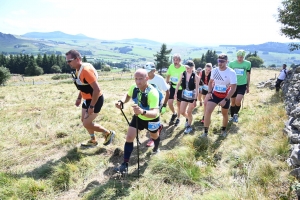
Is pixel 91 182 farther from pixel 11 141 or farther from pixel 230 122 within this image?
pixel 230 122

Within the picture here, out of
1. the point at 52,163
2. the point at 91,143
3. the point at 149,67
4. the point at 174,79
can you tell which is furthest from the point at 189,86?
the point at 52,163

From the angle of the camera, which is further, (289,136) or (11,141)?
(11,141)

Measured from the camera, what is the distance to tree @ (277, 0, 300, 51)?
15.5 metres

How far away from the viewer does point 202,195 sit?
12.3 feet

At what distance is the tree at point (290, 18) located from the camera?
15.5 metres

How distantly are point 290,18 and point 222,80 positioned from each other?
14.6 metres

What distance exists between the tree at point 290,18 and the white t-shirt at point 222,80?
44.1 feet

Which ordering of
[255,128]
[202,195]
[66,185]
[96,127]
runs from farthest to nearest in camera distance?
[255,128] < [96,127] < [66,185] < [202,195]

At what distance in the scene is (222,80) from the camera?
6137mm

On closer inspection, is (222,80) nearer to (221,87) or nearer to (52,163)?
(221,87)

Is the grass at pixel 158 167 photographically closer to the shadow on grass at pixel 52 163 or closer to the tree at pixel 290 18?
the shadow on grass at pixel 52 163

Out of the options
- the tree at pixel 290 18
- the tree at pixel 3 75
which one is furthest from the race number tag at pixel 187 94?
the tree at pixel 3 75

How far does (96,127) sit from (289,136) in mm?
4831

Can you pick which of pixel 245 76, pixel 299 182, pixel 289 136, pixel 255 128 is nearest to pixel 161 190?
pixel 299 182
